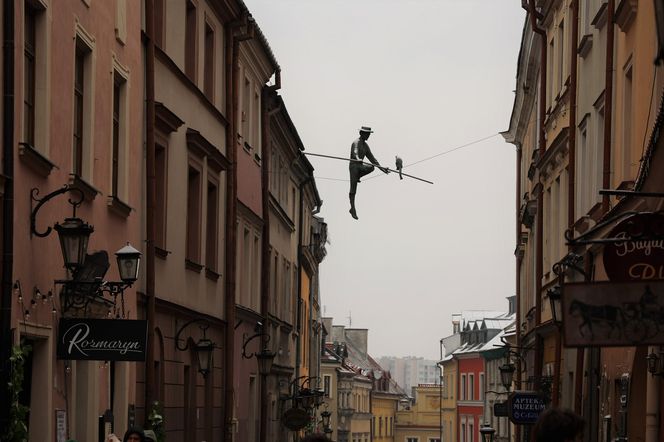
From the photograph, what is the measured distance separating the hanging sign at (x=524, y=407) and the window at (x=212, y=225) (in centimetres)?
601

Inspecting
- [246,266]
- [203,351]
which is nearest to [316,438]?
[203,351]

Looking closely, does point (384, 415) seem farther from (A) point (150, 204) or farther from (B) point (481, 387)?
(A) point (150, 204)

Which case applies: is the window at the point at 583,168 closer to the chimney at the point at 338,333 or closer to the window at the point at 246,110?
the window at the point at 246,110

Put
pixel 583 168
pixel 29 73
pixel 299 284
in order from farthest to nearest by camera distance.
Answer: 1. pixel 299 284
2. pixel 583 168
3. pixel 29 73

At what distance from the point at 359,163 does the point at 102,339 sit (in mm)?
13872

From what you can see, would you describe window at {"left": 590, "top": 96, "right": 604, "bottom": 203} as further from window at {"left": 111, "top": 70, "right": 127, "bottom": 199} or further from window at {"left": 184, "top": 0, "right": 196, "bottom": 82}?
window at {"left": 184, "top": 0, "right": 196, "bottom": 82}

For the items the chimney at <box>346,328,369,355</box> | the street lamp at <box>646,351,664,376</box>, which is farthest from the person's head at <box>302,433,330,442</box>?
the chimney at <box>346,328,369,355</box>

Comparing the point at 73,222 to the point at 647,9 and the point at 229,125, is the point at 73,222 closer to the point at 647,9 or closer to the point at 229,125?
the point at 647,9

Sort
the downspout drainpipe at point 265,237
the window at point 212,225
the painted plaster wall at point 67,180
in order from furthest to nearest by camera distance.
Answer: the downspout drainpipe at point 265,237 < the window at point 212,225 < the painted plaster wall at point 67,180

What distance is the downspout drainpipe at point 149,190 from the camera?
21562mm

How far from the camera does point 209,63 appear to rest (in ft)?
92.1

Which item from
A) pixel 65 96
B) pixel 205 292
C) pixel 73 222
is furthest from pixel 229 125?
pixel 73 222

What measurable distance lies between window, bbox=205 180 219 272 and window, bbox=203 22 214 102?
64.8 inches

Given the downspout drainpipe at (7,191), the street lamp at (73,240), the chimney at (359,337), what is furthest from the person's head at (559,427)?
the chimney at (359,337)
